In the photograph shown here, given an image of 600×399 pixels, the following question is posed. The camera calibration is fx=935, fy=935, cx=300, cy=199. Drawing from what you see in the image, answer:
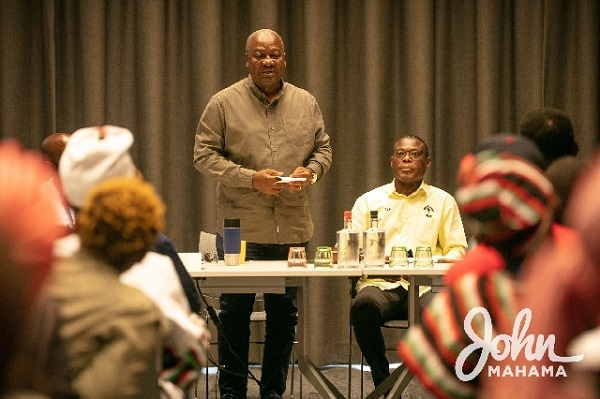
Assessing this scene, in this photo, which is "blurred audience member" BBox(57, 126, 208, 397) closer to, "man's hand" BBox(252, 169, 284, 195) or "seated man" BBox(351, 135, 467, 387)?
"man's hand" BBox(252, 169, 284, 195)

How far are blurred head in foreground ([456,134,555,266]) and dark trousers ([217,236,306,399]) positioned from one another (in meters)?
2.95

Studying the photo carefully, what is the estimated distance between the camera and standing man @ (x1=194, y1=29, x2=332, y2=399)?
4668 mm

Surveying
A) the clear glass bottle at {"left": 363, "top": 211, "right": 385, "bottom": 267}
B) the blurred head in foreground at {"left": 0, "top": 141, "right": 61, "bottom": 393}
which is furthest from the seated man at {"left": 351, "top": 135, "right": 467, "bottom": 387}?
the blurred head in foreground at {"left": 0, "top": 141, "right": 61, "bottom": 393}

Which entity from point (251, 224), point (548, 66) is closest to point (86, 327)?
point (251, 224)

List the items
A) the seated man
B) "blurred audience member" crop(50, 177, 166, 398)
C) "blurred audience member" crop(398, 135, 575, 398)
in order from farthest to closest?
the seated man
"blurred audience member" crop(50, 177, 166, 398)
"blurred audience member" crop(398, 135, 575, 398)

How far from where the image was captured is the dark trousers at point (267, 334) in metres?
4.65

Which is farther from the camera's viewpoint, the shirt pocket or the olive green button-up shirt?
the shirt pocket

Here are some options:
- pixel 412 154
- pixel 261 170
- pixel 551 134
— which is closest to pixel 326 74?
pixel 412 154

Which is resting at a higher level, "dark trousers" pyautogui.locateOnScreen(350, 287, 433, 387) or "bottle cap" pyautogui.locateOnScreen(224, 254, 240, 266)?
"bottle cap" pyautogui.locateOnScreen(224, 254, 240, 266)

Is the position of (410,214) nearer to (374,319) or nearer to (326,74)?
(374,319)

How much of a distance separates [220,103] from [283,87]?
35 cm

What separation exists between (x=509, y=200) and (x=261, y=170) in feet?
9.57

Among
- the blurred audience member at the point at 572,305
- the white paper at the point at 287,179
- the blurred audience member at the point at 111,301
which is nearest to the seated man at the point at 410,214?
the white paper at the point at 287,179

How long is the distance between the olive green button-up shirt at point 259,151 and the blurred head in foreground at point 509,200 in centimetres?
286
